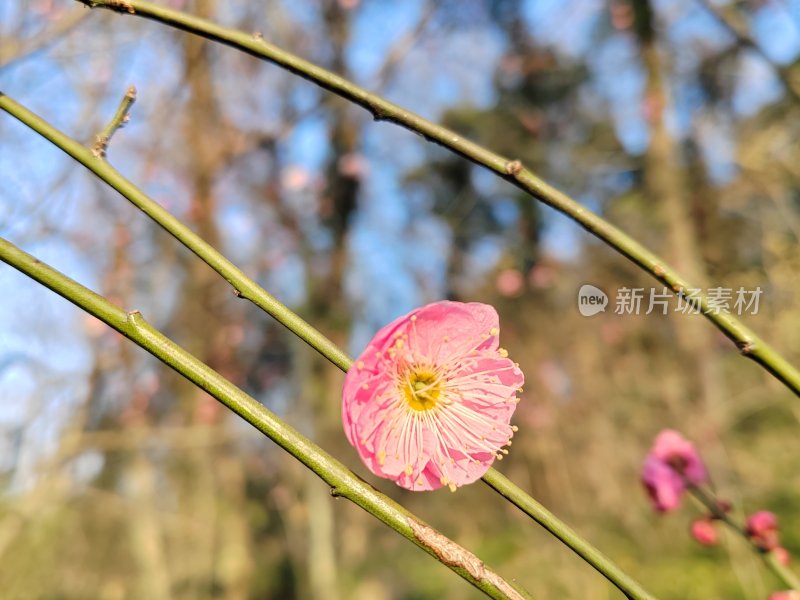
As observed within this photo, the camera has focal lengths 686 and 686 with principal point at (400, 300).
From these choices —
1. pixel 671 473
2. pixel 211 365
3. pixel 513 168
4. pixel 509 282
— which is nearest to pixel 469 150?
pixel 513 168

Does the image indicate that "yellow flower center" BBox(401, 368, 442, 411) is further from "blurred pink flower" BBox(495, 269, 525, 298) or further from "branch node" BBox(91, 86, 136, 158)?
"blurred pink flower" BBox(495, 269, 525, 298)

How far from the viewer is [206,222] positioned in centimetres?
433

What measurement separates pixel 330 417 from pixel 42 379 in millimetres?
2070

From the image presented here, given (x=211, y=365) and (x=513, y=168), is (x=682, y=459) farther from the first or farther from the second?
(x=211, y=365)

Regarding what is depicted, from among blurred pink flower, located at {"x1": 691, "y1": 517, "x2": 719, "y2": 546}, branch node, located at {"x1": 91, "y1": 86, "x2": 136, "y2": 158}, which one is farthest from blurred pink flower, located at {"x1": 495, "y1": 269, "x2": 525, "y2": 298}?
branch node, located at {"x1": 91, "y1": 86, "x2": 136, "y2": 158}

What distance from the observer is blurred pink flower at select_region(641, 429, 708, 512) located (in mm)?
1262

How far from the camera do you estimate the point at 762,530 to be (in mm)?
1023

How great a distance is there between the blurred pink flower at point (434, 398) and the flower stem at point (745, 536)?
0.51 metres

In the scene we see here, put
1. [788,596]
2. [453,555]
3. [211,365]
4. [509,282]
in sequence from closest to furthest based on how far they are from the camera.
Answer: [453,555]
[788,596]
[211,365]
[509,282]

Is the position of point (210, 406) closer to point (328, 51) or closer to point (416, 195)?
point (328, 51)

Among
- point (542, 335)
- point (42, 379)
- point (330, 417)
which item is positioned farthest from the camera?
point (542, 335)

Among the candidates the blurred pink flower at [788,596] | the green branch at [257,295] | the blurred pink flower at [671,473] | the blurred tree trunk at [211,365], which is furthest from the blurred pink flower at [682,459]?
the blurred tree trunk at [211,365]

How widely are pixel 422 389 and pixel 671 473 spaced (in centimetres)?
80

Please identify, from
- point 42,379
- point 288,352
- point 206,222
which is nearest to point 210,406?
A: point 288,352
